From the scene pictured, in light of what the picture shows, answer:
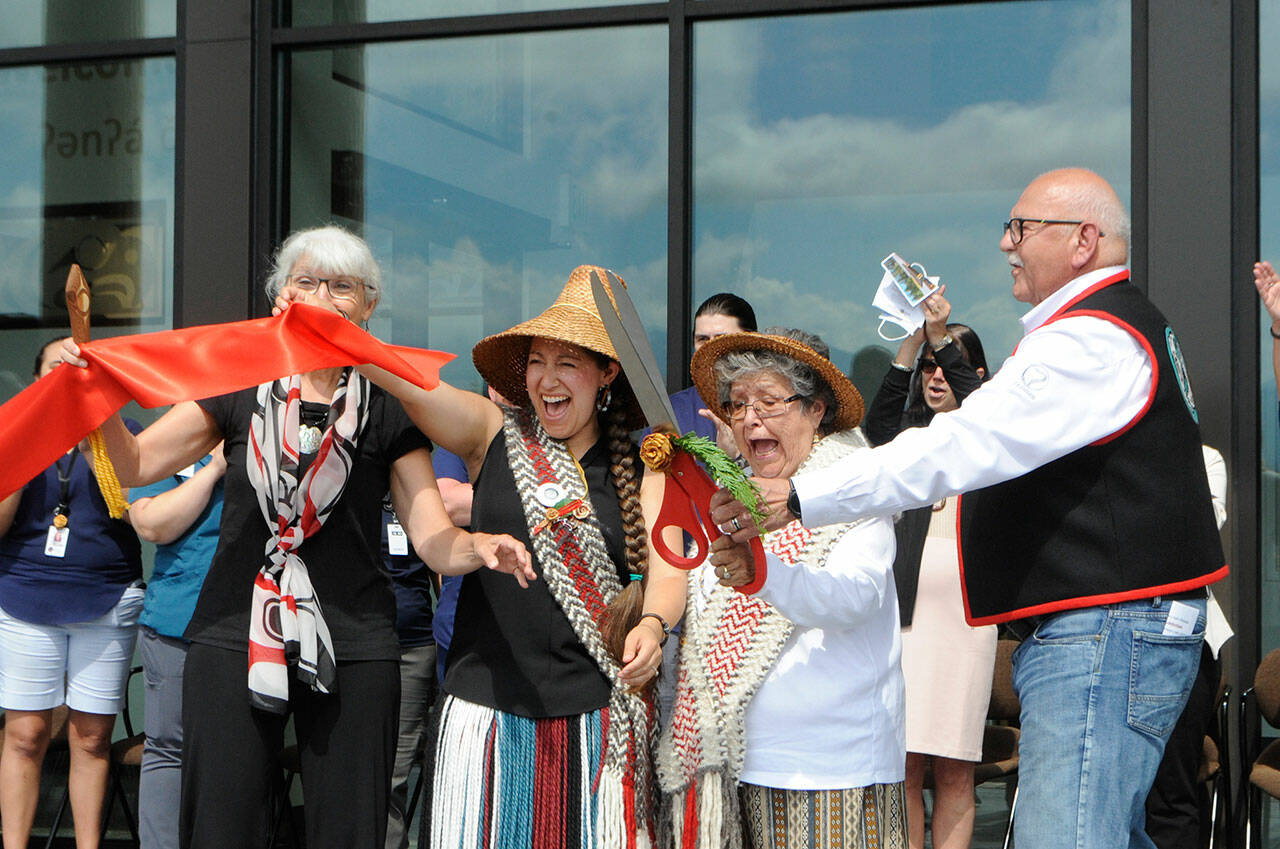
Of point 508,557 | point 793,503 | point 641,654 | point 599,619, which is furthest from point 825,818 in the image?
point 508,557

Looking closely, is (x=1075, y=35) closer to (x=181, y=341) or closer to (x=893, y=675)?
(x=893, y=675)

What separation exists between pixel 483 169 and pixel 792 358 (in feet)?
9.93

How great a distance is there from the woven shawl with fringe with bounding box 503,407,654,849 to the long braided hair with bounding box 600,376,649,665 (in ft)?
0.12

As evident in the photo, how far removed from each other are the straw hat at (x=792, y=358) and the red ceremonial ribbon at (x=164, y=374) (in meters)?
0.68

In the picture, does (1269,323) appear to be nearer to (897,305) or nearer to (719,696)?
(897,305)

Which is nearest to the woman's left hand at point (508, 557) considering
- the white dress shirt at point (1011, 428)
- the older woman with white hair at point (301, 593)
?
the older woman with white hair at point (301, 593)

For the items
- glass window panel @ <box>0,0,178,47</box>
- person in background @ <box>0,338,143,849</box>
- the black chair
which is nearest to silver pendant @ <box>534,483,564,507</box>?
person in background @ <box>0,338,143,849</box>

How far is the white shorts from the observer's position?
15.6ft

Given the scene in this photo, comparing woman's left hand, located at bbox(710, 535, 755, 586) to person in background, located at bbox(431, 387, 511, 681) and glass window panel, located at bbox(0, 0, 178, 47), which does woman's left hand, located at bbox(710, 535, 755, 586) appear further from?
glass window panel, located at bbox(0, 0, 178, 47)

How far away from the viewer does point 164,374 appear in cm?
310

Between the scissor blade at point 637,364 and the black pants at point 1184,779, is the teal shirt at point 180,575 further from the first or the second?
the black pants at point 1184,779

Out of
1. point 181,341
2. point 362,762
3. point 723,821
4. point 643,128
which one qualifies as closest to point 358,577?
point 362,762

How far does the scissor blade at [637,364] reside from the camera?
230 centimetres

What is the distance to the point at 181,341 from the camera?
10.4 ft
